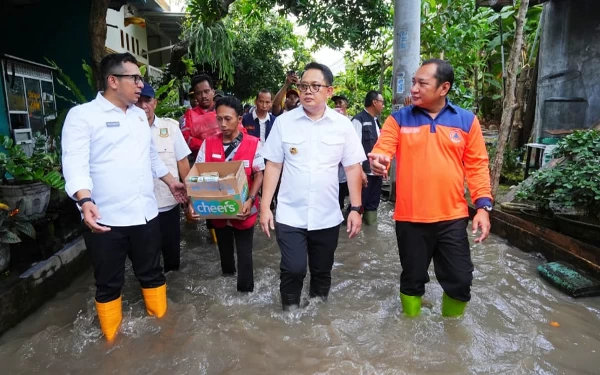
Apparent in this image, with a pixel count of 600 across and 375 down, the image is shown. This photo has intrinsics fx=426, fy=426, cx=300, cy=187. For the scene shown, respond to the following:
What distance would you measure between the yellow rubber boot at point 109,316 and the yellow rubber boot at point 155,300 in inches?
9.9

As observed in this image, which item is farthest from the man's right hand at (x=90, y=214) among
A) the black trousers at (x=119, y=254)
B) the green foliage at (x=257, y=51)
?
the green foliage at (x=257, y=51)

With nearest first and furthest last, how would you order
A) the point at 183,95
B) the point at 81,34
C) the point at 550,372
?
the point at 550,372 → the point at 81,34 → the point at 183,95

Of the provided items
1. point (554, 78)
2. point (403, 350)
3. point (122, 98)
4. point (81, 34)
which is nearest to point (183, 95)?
point (81, 34)

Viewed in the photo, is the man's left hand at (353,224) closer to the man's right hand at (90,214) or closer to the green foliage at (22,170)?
the man's right hand at (90,214)

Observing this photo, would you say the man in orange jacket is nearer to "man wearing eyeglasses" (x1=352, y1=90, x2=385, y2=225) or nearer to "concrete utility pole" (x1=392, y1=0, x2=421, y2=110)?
"man wearing eyeglasses" (x1=352, y1=90, x2=385, y2=225)

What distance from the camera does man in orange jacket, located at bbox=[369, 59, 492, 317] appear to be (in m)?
2.89

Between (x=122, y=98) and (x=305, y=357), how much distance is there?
2.15m

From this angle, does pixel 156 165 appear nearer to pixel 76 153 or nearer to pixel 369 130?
pixel 76 153

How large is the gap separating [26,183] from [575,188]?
550 cm

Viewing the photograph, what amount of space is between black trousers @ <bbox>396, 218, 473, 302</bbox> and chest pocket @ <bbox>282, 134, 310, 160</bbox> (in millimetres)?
880

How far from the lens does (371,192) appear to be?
6.11 meters

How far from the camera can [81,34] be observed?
8.42 m

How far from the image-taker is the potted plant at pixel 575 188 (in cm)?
414

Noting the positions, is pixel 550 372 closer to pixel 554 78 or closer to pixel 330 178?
pixel 330 178
